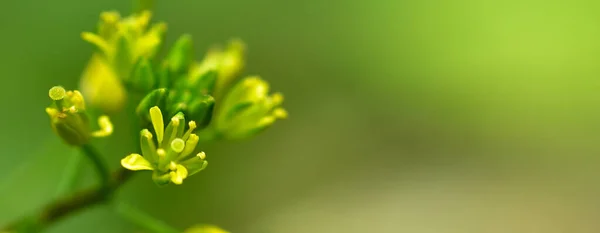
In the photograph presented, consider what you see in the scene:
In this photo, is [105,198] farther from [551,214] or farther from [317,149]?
[551,214]

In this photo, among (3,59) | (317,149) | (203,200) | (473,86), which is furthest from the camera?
(317,149)

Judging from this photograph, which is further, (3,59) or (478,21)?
(478,21)

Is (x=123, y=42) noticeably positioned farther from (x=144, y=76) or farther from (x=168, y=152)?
(x=168, y=152)

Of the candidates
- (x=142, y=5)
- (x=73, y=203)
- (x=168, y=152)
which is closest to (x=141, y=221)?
(x=73, y=203)

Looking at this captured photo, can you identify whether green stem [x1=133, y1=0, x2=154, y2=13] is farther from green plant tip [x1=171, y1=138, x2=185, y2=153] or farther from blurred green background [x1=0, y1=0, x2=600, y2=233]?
blurred green background [x1=0, y1=0, x2=600, y2=233]

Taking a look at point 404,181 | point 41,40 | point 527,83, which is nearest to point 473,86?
point 527,83

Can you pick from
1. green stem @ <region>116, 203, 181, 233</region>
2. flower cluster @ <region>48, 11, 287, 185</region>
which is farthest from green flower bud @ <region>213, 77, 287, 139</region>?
green stem @ <region>116, 203, 181, 233</region>

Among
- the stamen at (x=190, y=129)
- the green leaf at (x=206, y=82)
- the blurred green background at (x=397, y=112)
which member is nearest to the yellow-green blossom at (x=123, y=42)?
the green leaf at (x=206, y=82)

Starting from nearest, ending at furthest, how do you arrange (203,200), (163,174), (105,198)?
(163,174), (105,198), (203,200)
